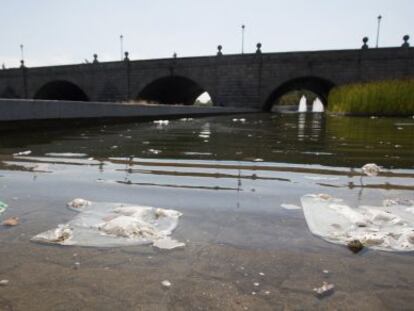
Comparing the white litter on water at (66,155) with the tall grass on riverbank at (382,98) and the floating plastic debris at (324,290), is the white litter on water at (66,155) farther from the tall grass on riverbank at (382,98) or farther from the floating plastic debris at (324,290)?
the tall grass on riverbank at (382,98)

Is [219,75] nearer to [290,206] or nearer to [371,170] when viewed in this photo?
[371,170]

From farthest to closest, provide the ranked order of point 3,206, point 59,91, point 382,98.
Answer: point 59,91 → point 382,98 → point 3,206

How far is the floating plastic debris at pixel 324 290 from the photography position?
1.24 metres

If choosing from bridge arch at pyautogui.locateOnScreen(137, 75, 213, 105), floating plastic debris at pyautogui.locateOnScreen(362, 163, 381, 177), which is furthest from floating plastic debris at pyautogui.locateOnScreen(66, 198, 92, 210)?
bridge arch at pyautogui.locateOnScreen(137, 75, 213, 105)

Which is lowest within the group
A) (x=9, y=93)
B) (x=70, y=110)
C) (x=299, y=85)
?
(x=70, y=110)

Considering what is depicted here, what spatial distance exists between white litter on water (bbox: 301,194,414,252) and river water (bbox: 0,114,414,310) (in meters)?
0.07

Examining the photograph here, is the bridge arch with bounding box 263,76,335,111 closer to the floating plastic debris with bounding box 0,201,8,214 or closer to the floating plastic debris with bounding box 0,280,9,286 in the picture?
the floating plastic debris with bounding box 0,201,8,214

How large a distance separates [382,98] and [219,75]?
58.2 ft

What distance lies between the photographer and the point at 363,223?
6.29 ft

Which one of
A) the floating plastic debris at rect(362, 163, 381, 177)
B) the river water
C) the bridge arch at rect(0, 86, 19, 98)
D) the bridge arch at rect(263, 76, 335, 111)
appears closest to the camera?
the river water

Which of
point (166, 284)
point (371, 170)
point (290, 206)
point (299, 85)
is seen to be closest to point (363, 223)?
point (290, 206)

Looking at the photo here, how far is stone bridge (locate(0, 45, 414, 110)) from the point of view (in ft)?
88.6

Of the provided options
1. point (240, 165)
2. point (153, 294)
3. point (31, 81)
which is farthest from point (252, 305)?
point (31, 81)

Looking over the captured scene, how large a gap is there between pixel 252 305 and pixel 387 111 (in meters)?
17.6
